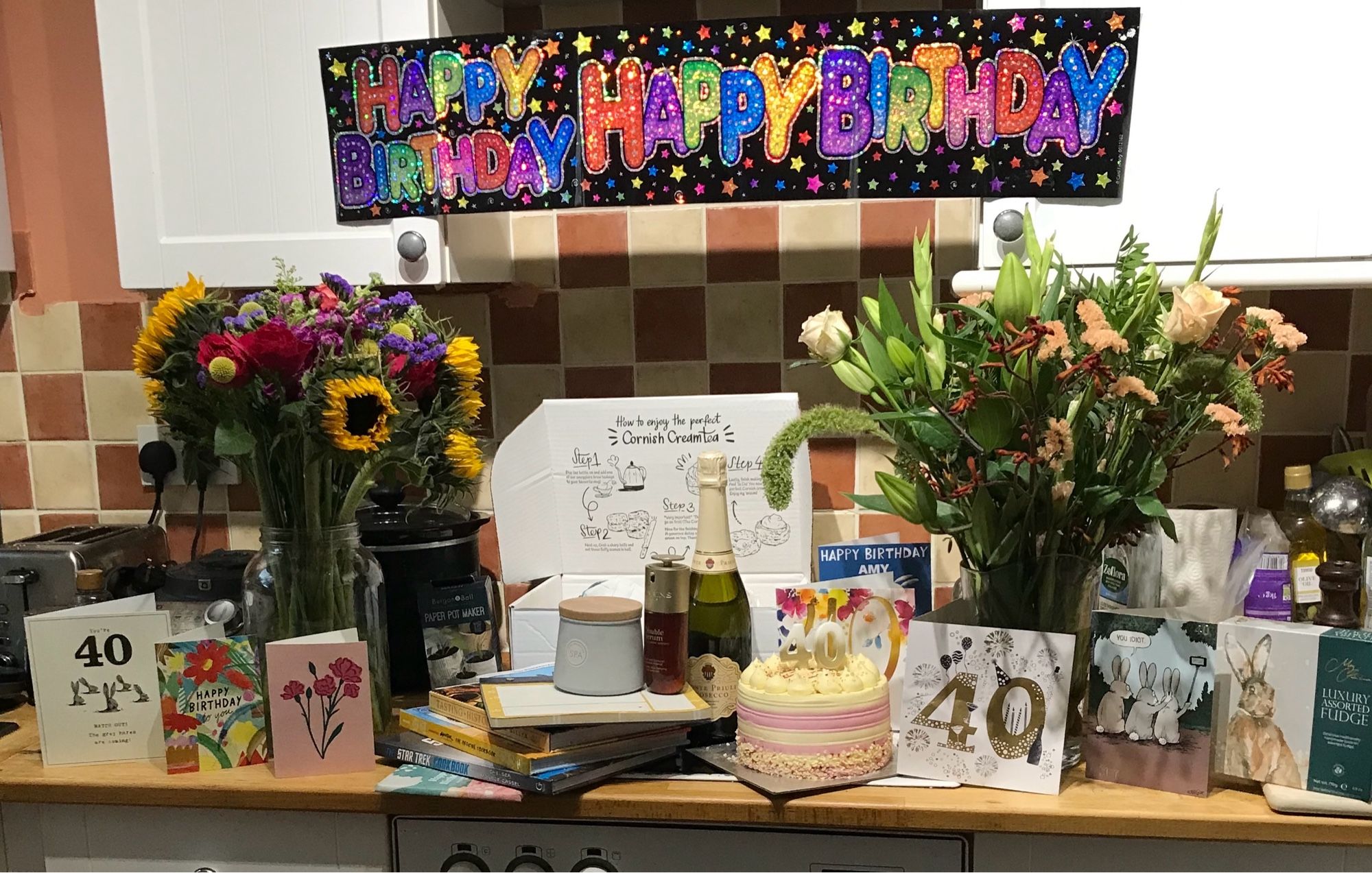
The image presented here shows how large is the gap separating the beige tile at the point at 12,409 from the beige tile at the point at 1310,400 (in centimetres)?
218

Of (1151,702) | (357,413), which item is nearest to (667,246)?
(357,413)

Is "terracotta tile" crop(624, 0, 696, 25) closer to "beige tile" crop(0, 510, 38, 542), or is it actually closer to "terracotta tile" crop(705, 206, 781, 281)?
"terracotta tile" crop(705, 206, 781, 281)

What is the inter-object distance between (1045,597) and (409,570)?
34.9 inches

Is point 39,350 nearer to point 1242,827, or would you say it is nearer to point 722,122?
point 722,122

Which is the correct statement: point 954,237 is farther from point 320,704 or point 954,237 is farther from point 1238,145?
point 320,704

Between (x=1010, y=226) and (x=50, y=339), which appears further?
(x=50, y=339)

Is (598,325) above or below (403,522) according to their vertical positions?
above

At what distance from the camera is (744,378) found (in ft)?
5.50

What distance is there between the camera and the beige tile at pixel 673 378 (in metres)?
1.69

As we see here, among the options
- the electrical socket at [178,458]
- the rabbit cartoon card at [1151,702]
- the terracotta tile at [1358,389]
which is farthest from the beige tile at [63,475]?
the terracotta tile at [1358,389]

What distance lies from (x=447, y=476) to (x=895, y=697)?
651 mm

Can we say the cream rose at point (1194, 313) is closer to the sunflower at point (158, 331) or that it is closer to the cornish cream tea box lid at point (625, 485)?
the cornish cream tea box lid at point (625, 485)

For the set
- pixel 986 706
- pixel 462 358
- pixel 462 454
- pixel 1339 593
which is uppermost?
pixel 462 358

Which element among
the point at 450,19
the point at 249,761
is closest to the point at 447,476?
the point at 249,761
